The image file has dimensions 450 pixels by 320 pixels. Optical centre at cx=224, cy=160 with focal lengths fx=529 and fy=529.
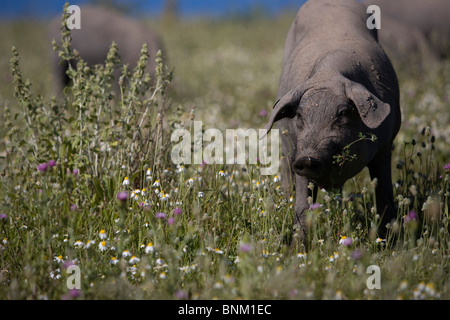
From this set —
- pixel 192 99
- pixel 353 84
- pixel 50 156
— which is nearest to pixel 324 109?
pixel 353 84

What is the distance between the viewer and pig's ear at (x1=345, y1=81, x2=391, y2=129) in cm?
321

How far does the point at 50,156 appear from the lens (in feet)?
14.0

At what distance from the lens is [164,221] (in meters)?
3.43

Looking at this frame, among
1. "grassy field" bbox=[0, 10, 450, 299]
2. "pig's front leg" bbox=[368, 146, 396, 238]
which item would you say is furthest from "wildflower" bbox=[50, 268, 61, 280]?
"pig's front leg" bbox=[368, 146, 396, 238]

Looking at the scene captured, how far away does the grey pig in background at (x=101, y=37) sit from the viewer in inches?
340

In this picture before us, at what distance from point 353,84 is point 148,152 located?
69.0 inches

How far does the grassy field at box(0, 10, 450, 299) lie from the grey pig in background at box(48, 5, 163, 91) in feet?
11.0

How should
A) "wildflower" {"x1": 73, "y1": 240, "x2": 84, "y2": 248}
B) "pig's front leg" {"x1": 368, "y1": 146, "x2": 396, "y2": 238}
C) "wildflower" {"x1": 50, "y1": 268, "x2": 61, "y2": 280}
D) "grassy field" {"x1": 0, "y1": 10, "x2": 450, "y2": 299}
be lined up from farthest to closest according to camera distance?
"pig's front leg" {"x1": 368, "y1": 146, "x2": 396, "y2": 238}, "wildflower" {"x1": 73, "y1": 240, "x2": 84, "y2": 248}, "wildflower" {"x1": 50, "y1": 268, "x2": 61, "y2": 280}, "grassy field" {"x1": 0, "y1": 10, "x2": 450, "y2": 299}

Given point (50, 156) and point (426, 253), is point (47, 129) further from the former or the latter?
point (426, 253)

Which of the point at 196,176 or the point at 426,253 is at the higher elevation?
the point at 196,176

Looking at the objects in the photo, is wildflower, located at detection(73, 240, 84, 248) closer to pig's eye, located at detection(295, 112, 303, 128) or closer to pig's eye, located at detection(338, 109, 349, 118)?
pig's eye, located at detection(295, 112, 303, 128)

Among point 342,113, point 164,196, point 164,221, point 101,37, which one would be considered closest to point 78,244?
point 164,221

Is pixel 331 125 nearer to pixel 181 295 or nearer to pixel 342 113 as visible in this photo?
pixel 342 113

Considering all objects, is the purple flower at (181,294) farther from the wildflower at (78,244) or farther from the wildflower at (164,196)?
the wildflower at (164,196)
